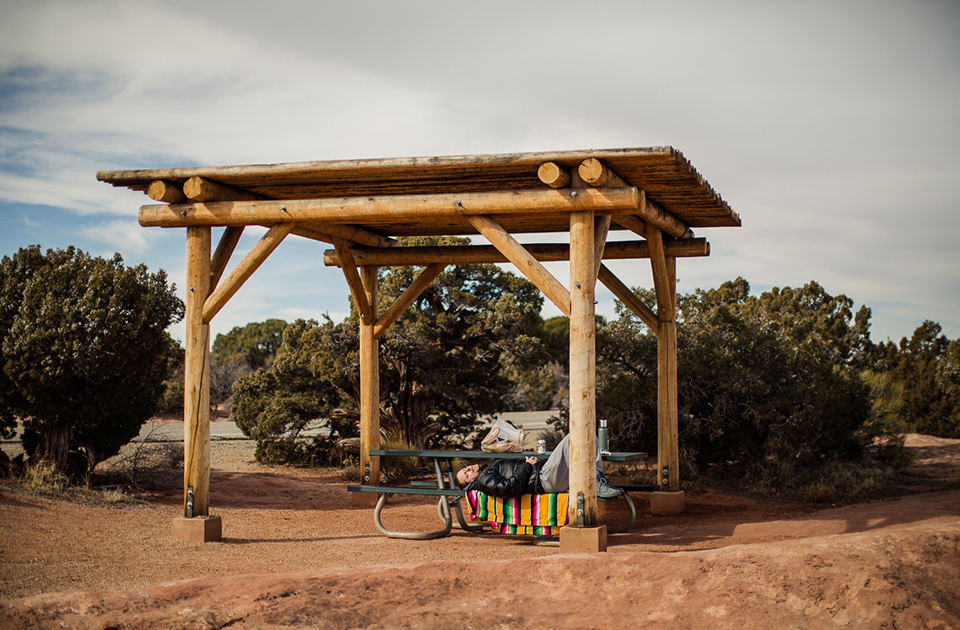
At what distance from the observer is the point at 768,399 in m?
11.6

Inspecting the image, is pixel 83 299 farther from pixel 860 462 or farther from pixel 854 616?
pixel 860 462

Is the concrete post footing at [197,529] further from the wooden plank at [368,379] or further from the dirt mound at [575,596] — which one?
the wooden plank at [368,379]

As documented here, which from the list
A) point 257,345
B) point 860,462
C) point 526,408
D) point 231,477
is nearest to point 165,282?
point 231,477

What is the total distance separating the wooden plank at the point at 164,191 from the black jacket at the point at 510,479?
383 centimetres

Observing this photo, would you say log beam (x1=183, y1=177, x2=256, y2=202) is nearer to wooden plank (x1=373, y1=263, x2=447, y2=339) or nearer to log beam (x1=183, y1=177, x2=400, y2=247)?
log beam (x1=183, y1=177, x2=400, y2=247)

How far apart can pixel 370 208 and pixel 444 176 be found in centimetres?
74

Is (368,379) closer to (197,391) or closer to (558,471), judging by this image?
(197,391)

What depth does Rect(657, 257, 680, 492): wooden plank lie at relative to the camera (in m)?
9.22

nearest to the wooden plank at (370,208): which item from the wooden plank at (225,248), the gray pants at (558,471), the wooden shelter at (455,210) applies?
the wooden shelter at (455,210)

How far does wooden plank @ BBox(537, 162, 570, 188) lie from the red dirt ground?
2.92m

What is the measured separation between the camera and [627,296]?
9.31 metres

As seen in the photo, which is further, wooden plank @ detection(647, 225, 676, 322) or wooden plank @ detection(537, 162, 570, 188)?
wooden plank @ detection(647, 225, 676, 322)

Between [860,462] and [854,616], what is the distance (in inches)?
313

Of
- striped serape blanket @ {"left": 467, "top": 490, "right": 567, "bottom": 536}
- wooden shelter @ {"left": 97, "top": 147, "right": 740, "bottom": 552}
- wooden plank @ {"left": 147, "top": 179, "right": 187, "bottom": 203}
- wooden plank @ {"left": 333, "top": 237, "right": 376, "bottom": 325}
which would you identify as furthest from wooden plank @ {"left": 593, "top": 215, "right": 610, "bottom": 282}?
wooden plank @ {"left": 147, "top": 179, "right": 187, "bottom": 203}
